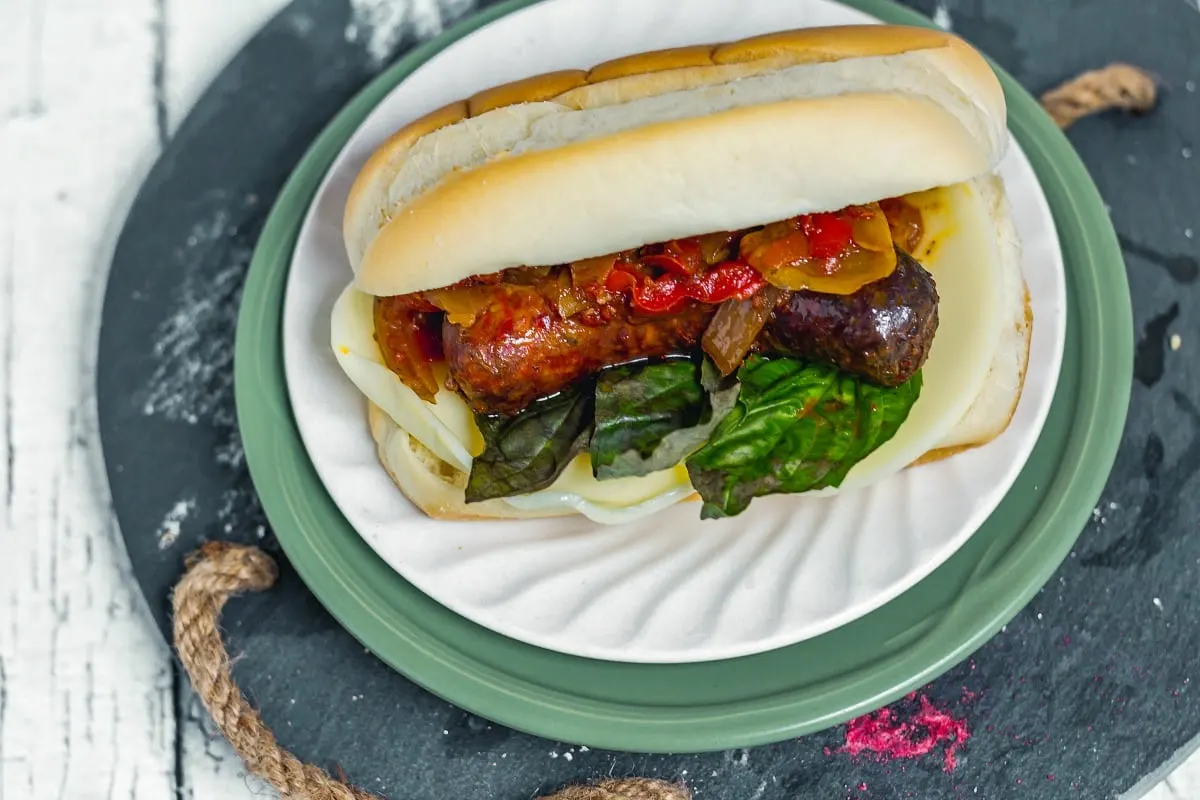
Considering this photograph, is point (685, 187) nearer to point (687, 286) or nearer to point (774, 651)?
point (687, 286)

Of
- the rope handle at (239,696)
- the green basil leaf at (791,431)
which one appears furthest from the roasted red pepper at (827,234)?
the rope handle at (239,696)

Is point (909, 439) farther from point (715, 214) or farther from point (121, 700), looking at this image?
point (121, 700)

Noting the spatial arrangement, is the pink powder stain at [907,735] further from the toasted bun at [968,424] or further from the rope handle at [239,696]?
the toasted bun at [968,424]

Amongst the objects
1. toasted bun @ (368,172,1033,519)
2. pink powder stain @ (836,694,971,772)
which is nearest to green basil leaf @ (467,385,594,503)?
toasted bun @ (368,172,1033,519)

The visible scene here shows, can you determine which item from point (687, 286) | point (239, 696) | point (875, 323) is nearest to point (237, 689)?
point (239, 696)

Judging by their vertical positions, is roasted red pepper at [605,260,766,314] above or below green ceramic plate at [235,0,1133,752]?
above

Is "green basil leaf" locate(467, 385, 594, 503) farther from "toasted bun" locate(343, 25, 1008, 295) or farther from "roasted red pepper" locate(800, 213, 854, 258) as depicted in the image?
"roasted red pepper" locate(800, 213, 854, 258)

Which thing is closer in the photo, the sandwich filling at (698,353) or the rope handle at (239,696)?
the sandwich filling at (698,353)
